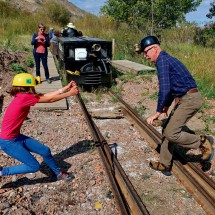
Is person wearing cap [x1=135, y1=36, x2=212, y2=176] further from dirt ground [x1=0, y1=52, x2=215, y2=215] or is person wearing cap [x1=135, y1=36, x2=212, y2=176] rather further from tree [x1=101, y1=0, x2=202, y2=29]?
tree [x1=101, y1=0, x2=202, y2=29]

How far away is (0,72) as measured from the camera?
10.6 m

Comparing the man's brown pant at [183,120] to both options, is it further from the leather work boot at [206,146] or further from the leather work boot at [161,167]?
the leather work boot at [161,167]

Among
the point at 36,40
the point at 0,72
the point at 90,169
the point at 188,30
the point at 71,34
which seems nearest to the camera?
the point at 90,169

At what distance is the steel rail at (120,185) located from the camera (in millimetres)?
3580

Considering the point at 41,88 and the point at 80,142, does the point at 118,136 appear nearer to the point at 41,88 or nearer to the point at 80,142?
the point at 80,142

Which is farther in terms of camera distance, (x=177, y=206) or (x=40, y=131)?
(x=40, y=131)

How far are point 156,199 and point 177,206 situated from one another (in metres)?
0.30

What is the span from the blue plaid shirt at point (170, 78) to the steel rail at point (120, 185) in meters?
1.18

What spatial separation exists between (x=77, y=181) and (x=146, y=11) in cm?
1867

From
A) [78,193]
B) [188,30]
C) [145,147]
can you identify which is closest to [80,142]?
[145,147]

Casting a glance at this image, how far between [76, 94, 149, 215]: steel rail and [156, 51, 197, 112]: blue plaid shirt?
3.89ft

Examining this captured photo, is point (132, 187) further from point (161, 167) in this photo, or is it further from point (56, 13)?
point (56, 13)

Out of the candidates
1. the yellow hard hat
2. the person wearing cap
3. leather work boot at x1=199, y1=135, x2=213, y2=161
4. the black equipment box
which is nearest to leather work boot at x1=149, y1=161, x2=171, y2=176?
the person wearing cap

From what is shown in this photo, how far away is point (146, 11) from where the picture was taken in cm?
2077
